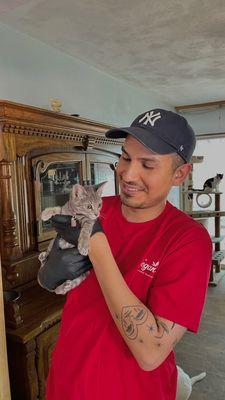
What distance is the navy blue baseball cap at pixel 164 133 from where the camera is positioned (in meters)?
0.79

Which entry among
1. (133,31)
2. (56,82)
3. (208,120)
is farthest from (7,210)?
(208,120)

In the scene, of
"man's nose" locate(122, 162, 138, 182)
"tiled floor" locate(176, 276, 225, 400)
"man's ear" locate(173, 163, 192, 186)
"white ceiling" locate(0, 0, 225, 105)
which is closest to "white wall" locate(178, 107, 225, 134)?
"white ceiling" locate(0, 0, 225, 105)

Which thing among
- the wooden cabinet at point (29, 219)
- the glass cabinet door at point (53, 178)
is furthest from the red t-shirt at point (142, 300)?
the glass cabinet door at point (53, 178)

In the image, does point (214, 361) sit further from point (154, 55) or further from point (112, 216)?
point (154, 55)

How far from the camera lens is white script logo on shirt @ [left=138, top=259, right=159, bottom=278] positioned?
0.78 m

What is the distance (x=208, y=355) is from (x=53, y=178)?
190 centimetres

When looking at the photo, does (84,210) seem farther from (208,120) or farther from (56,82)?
(208,120)

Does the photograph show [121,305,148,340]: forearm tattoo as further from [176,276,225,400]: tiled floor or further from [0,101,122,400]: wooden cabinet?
[176,276,225,400]: tiled floor

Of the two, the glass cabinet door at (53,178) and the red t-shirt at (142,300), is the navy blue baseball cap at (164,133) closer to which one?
the red t-shirt at (142,300)

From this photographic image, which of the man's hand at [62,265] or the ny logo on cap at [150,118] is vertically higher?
the ny logo on cap at [150,118]

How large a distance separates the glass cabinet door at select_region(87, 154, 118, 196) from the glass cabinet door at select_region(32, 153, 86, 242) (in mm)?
96

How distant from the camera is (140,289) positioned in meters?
0.79

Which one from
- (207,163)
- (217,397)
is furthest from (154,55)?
(207,163)

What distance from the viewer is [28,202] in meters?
1.61
